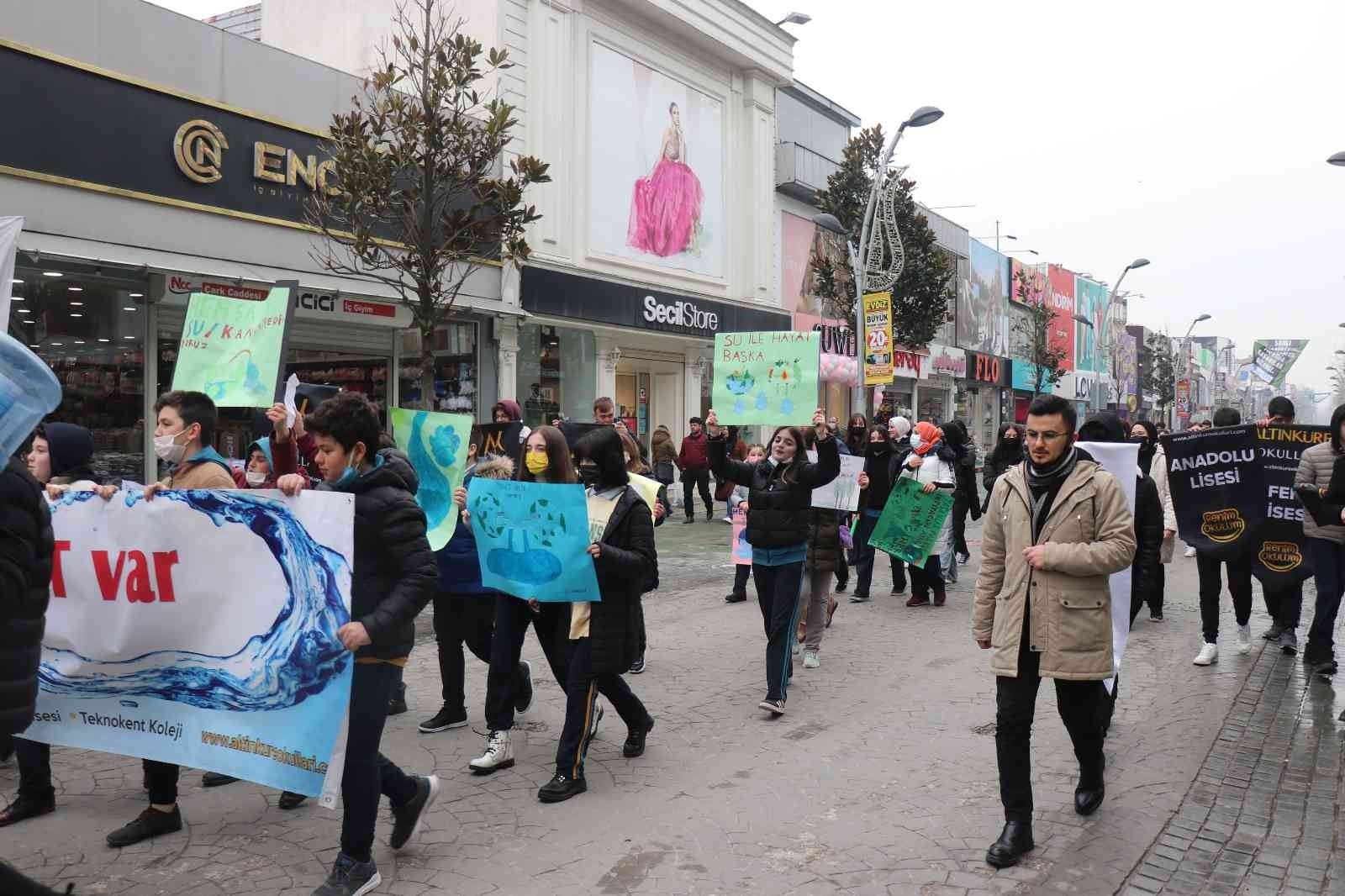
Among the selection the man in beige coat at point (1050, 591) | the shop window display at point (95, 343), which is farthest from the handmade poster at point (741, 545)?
the shop window display at point (95, 343)

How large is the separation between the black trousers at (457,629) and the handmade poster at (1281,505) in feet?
18.2

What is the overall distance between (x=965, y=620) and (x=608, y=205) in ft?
45.2

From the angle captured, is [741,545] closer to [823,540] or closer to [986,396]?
[823,540]

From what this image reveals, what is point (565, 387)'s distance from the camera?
20.7m

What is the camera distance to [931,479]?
10.2 metres

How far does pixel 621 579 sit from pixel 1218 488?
502 cm

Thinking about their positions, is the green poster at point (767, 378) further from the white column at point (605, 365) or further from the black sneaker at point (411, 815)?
the white column at point (605, 365)

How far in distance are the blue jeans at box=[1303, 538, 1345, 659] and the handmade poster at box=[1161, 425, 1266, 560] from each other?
440 mm

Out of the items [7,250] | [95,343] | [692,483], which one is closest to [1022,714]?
[7,250]


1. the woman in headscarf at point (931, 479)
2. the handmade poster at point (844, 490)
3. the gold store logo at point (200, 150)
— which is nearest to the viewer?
the handmade poster at point (844, 490)

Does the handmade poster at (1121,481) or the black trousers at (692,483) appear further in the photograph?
the black trousers at (692,483)

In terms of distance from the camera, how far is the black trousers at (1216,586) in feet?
24.7

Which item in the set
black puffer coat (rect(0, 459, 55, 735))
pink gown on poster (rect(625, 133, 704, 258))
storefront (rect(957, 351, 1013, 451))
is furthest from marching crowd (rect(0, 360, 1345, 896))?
storefront (rect(957, 351, 1013, 451))

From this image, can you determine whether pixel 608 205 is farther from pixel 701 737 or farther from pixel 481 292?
pixel 701 737
